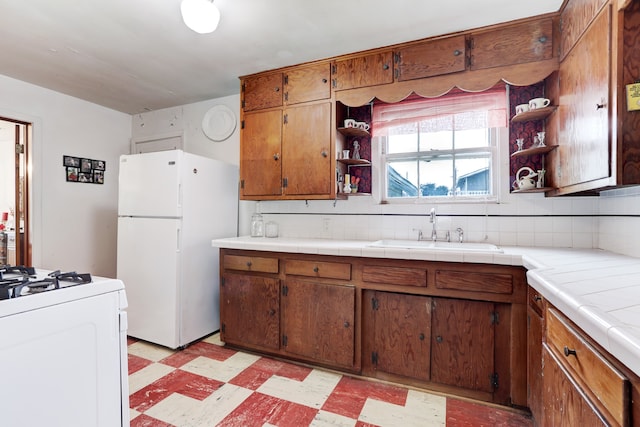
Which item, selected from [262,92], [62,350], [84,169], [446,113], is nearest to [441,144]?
[446,113]

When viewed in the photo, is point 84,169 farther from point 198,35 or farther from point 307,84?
point 307,84

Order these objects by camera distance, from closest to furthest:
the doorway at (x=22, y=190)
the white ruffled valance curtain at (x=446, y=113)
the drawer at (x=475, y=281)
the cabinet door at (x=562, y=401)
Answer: the cabinet door at (x=562, y=401) → the drawer at (x=475, y=281) → the white ruffled valance curtain at (x=446, y=113) → the doorway at (x=22, y=190)

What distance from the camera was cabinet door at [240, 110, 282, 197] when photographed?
2682 millimetres

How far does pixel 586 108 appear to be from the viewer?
155 centimetres

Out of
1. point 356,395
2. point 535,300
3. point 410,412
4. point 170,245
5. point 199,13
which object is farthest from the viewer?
point 170,245

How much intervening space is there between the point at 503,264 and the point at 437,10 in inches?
62.2

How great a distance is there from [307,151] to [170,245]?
4.49 ft

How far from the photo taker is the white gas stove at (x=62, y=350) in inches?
34.3

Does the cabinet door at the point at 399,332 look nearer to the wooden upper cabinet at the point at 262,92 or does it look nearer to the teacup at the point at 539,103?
the teacup at the point at 539,103

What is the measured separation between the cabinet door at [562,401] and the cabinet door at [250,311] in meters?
1.66

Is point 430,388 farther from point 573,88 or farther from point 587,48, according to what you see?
point 587,48

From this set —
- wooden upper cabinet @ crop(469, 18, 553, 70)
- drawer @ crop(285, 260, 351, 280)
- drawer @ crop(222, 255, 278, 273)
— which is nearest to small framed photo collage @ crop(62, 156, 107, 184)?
drawer @ crop(222, 255, 278, 273)

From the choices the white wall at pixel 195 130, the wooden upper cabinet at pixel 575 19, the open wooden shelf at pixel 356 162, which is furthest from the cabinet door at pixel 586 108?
the white wall at pixel 195 130

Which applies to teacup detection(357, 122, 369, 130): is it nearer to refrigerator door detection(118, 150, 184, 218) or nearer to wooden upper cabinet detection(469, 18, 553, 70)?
wooden upper cabinet detection(469, 18, 553, 70)
